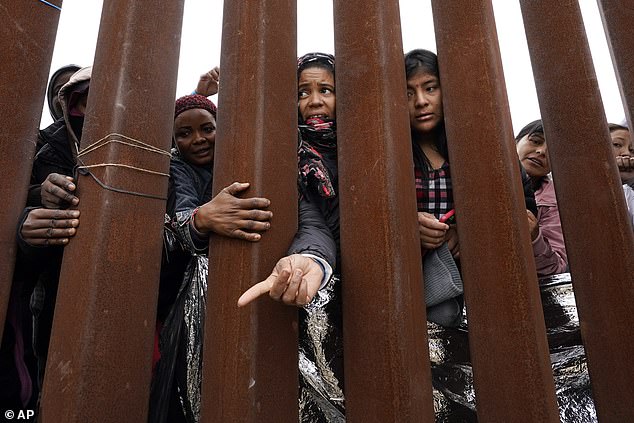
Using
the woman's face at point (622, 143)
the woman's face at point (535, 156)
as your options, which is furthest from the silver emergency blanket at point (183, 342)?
the woman's face at point (622, 143)

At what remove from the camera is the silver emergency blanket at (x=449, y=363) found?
154 cm

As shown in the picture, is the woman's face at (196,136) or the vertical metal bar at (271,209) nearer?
the vertical metal bar at (271,209)

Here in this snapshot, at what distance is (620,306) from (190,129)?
74.8 inches

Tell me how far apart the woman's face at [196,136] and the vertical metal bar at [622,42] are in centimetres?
165

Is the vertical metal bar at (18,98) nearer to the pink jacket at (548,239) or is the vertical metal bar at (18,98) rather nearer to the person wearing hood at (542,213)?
the person wearing hood at (542,213)

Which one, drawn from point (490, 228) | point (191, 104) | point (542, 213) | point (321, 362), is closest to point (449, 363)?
point (321, 362)

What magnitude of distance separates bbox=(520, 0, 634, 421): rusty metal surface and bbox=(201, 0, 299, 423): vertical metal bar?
826 mm

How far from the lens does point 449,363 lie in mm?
1599

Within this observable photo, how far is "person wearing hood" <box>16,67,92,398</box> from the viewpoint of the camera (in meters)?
1.32

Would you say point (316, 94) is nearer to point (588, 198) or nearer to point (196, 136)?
point (196, 136)

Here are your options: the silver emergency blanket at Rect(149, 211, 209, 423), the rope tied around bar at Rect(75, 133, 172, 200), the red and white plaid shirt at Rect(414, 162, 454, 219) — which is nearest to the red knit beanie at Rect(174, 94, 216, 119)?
the silver emergency blanket at Rect(149, 211, 209, 423)

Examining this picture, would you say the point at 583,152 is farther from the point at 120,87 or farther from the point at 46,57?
the point at 46,57

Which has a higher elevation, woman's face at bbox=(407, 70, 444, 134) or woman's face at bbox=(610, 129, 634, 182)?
woman's face at bbox=(610, 129, 634, 182)

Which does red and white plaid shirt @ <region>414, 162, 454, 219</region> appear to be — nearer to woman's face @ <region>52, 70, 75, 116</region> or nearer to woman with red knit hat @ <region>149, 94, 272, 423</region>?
woman with red knit hat @ <region>149, 94, 272, 423</region>
